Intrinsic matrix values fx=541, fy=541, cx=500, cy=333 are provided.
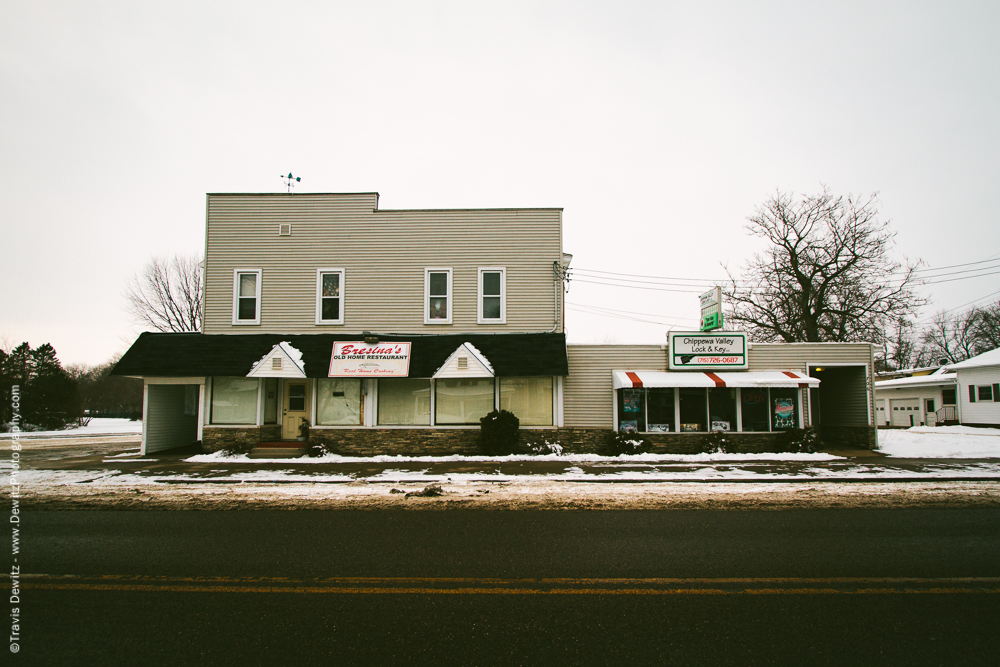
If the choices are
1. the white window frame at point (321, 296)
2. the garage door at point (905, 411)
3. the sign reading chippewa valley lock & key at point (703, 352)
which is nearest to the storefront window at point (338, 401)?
the white window frame at point (321, 296)

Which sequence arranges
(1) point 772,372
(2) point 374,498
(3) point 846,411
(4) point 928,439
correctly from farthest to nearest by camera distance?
(4) point 928,439, (3) point 846,411, (1) point 772,372, (2) point 374,498

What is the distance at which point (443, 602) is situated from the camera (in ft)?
15.1

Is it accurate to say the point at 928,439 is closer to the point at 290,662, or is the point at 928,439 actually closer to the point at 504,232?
the point at 504,232

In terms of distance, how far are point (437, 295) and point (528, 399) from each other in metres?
4.47

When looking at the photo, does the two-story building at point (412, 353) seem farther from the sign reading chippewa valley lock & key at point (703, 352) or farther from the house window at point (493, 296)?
the sign reading chippewa valley lock & key at point (703, 352)

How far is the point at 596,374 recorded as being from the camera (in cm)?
1739

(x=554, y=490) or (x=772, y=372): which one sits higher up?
(x=772, y=372)

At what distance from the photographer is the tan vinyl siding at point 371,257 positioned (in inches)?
690

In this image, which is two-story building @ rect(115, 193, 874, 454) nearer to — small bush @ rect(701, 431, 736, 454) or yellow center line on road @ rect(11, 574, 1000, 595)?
small bush @ rect(701, 431, 736, 454)

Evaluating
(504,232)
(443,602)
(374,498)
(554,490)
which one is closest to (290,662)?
(443,602)

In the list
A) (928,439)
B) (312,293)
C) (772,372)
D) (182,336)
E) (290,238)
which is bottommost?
(928,439)

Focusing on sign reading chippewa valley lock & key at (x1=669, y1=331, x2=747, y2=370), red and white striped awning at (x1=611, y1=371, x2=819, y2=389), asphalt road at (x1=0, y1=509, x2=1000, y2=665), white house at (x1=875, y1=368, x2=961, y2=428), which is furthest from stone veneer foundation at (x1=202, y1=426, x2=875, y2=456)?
white house at (x1=875, y1=368, x2=961, y2=428)

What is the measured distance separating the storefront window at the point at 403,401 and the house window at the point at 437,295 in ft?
6.90

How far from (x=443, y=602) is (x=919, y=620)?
379 centimetres
